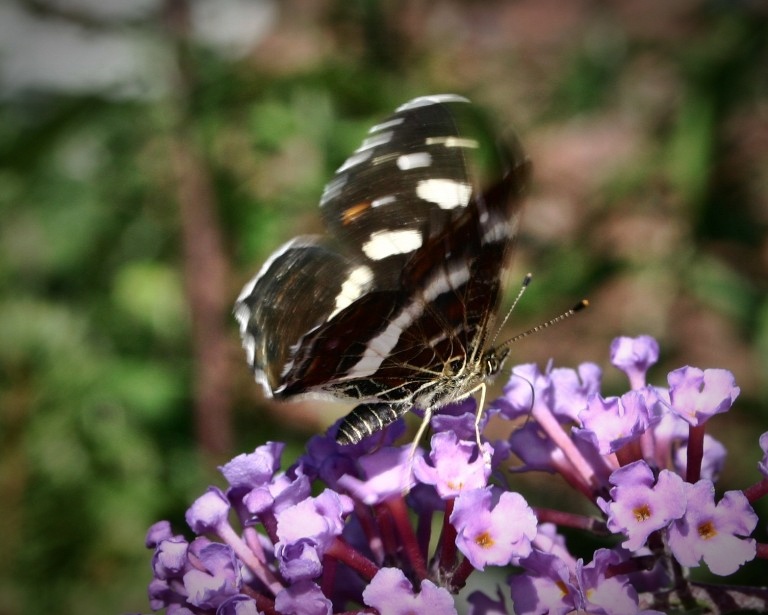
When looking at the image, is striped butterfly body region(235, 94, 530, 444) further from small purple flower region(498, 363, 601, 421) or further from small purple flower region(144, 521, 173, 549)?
small purple flower region(144, 521, 173, 549)

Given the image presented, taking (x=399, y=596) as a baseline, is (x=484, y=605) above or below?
below

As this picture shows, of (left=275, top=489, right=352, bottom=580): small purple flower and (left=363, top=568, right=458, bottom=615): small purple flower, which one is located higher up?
(left=275, top=489, right=352, bottom=580): small purple flower

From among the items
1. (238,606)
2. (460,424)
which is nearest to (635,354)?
(460,424)

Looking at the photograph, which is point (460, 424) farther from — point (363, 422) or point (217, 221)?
point (217, 221)

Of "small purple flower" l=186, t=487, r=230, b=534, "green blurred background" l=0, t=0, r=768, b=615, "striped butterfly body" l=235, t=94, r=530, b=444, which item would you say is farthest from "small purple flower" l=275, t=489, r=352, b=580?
"green blurred background" l=0, t=0, r=768, b=615

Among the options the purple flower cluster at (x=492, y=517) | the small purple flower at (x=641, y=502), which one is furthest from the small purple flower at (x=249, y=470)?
the small purple flower at (x=641, y=502)
